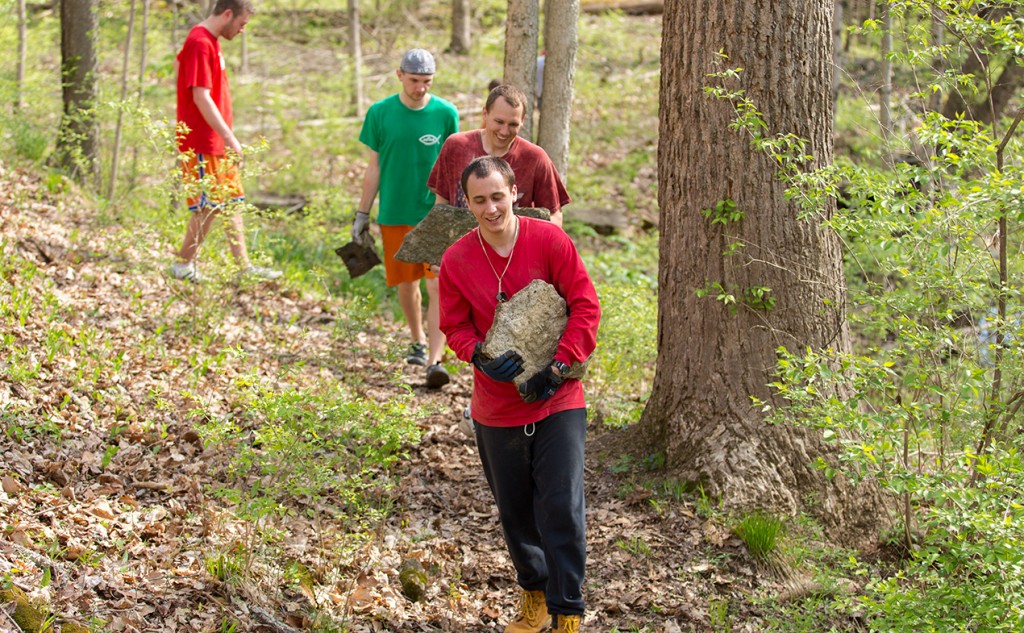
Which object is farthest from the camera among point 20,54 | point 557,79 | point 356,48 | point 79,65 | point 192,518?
point 356,48

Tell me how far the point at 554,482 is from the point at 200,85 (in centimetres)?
496

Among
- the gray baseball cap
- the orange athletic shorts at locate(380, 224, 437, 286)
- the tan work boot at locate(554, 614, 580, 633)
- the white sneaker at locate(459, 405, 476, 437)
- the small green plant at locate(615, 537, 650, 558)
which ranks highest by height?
the gray baseball cap

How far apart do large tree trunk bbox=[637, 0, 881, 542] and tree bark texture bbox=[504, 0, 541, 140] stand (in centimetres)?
240

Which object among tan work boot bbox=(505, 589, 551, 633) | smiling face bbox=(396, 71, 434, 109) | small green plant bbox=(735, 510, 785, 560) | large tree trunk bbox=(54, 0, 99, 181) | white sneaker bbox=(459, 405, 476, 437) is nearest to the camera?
tan work boot bbox=(505, 589, 551, 633)

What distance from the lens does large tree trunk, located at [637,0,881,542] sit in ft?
16.1

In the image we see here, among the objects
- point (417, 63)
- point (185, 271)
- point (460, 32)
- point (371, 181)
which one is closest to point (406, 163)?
point (371, 181)

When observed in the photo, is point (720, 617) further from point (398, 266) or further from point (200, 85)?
point (200, 85)

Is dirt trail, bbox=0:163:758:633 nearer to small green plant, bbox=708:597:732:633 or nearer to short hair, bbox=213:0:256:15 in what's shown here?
small green plant, bbox=708:597:732:633

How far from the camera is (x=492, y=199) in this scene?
3.84 metres

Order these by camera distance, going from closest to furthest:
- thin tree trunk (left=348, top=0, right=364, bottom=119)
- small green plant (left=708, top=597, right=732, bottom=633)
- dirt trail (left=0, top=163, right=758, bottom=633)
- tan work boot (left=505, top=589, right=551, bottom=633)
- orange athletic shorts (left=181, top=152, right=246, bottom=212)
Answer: dirt trail (left=0, top=163, right=758, bottom=633) → tan work boot (left=505, top=589, right=551, bottom=633) → small green plant (left=708, top=597, right=732, bottom=633) → orange athletic shorts (left=181, top=152, right=246, bottom=212) → thin tree trunk (left=348, top=0, right=364, bottom=119)

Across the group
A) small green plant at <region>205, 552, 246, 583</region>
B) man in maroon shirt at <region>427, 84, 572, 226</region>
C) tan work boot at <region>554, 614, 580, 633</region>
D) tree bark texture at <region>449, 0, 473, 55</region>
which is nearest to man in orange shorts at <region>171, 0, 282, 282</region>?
man in maroon shirt at <region>427, 84, 572, 226</region>

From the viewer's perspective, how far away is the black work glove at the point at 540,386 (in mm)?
3775

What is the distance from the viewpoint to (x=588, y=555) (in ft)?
16.3

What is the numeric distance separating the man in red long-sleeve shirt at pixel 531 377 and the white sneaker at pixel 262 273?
3501 mm
